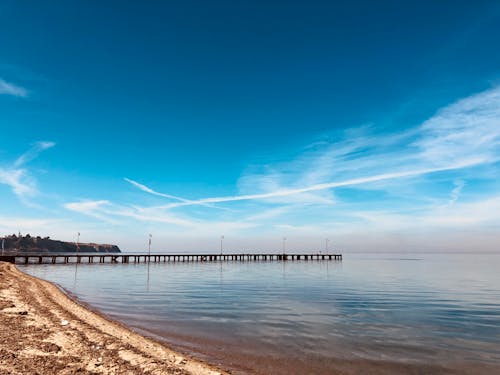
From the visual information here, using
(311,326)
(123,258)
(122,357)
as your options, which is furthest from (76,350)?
(123,258)

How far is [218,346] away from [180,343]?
1557 millimetres

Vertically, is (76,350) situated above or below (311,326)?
above

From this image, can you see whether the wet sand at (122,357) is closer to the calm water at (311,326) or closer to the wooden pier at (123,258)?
the calm water at (311,326)

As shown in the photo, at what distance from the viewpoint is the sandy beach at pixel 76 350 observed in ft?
27.7

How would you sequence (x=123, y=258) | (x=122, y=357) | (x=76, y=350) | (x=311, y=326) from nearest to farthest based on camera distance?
(x=122, y=357) < (x=76, y=350) < (x=311, y=326) < (x=123, y=258)

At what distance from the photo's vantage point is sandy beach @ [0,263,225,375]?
8.45 meters

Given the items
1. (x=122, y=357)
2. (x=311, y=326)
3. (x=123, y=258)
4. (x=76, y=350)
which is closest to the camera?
(x=122, y=357)

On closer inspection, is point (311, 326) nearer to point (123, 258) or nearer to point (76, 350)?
point (76, 350)

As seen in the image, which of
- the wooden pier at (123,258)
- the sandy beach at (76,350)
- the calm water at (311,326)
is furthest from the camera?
the wooden pier at (123,258)

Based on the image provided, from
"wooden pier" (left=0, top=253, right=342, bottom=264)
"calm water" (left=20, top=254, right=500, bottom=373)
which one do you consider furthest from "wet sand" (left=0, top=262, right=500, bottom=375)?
"wooden pier" (left=0, top=253, right=342, bottom=264)

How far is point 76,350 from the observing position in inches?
387

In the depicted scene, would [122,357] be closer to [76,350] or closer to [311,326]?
[76,350]

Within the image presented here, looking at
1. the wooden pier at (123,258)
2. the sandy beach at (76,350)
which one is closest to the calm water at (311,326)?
A: the sandy beach at (76,350)

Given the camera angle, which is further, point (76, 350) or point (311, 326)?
point (311, 326)
